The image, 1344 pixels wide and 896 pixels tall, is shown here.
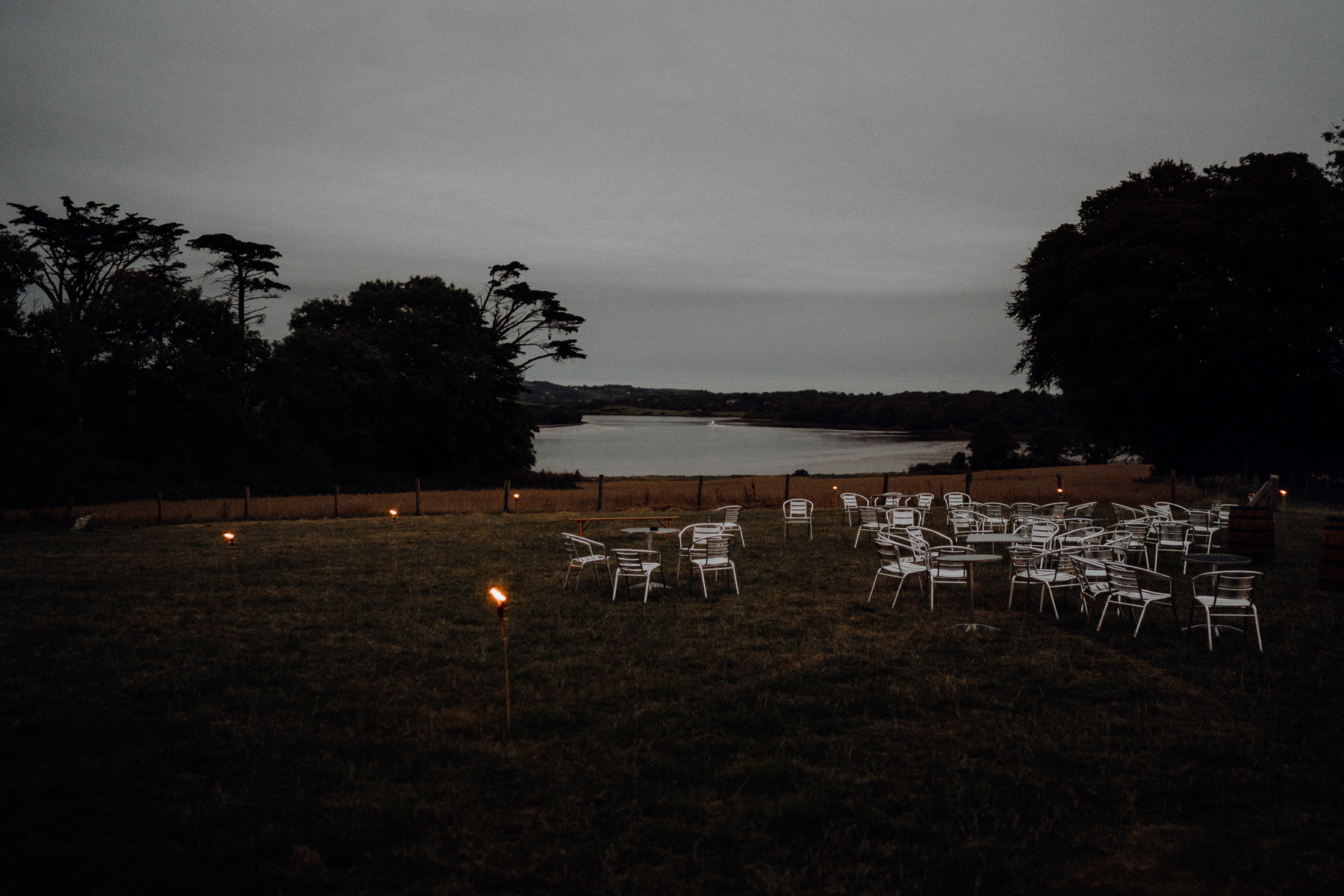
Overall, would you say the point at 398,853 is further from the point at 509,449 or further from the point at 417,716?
the point at 509,449

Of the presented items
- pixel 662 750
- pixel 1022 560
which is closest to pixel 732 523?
pixel 1022 560

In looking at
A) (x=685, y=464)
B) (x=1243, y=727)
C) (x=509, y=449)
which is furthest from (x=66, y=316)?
(x=685, y=464)

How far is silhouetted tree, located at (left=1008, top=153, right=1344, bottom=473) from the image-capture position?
891 inches

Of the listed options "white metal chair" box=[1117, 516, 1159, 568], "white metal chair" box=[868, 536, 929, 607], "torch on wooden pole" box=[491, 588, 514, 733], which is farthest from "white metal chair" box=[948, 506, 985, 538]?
"torch on wooden pole" box=[491, 588, 514, 733]

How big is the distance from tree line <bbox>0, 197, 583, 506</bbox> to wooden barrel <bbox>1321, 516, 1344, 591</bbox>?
32.1 m

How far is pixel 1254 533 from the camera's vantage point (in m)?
11.0

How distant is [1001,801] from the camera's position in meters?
4.13

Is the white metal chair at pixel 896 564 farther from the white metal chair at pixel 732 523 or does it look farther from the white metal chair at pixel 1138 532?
the white metal chair at pixel 1138 532

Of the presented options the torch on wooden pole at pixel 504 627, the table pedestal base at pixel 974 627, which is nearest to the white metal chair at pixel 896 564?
the table pedestal base at pixel 974 627

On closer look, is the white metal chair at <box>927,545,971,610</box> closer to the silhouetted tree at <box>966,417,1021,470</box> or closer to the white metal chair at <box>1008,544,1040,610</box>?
the white metal chair at <box>1008,544,1040,610</box>

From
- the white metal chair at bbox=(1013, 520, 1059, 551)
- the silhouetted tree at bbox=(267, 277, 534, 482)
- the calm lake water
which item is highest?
the silhouetted tree at bbox=(267, 277, 534, 482)

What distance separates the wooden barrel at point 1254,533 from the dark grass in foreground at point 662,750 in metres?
2.16

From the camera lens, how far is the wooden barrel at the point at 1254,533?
431 inches

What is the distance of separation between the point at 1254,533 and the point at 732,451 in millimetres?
76650
